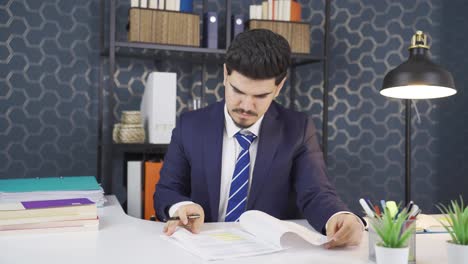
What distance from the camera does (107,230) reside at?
61.2 inches

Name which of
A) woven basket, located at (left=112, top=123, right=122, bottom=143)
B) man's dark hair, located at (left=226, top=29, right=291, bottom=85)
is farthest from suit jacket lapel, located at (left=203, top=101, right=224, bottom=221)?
woven basket, located at (left=112, top=123, right=122, bottom=143)

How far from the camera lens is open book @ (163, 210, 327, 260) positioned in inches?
50.3

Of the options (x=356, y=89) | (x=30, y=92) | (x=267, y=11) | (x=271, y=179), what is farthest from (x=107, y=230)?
(x=356, y=89)

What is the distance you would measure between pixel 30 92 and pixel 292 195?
1604mm

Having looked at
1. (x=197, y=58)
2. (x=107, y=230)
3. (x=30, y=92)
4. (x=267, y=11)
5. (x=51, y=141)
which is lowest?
(x=107, y=230)

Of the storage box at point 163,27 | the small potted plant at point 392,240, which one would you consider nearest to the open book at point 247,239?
the small potted plant at point 392,240

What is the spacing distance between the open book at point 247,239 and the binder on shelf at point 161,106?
1.22 m

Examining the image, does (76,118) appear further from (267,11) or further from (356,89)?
(356,89)

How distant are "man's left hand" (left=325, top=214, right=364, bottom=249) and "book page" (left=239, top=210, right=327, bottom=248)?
0.08 feet

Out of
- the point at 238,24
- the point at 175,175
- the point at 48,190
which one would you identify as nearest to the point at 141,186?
the point at 175,175

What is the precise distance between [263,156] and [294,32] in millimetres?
1211

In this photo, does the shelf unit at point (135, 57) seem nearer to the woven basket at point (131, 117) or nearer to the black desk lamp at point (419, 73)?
the woven basket at point (131, 117)

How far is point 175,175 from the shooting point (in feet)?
6.45

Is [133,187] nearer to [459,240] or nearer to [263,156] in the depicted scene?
[263,156]
